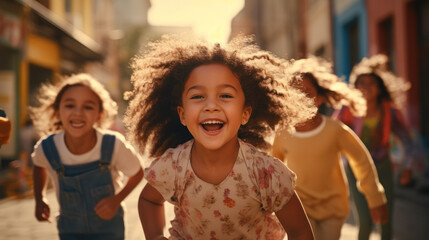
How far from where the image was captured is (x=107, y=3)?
3778 centimetres

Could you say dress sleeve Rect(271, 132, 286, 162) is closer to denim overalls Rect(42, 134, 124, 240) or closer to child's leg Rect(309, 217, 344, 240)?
child's leg Rect(309, 217, 344, 240)

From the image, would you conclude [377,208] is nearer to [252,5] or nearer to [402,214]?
[402,214]

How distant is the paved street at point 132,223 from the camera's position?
607 cm

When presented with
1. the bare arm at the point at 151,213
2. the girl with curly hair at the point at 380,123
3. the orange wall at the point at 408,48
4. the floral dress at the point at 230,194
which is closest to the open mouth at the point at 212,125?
the floral dress at the point at 230,194

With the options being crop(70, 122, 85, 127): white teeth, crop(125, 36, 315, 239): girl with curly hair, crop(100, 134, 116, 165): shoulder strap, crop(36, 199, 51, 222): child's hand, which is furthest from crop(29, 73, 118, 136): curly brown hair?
crop(125, 36, 315, 239): girl with curly hair

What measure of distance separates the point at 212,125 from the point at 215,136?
7 centimetres

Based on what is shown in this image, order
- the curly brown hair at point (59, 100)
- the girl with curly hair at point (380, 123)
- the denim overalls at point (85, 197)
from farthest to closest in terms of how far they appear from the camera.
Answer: the girl with curly hair at point (380, 123) → the curly brown hair at point (59, 100) → the denim overalls at point (85, 197)

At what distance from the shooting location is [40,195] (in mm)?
3867

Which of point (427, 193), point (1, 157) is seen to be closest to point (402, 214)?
point (427, 193)

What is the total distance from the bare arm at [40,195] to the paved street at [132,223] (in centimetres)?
213

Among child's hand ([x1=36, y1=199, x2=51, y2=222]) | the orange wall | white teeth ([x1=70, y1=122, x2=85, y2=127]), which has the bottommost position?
child's hand ([x1=36, y1=199, x2=51, y2=222])

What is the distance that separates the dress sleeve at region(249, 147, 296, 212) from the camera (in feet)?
8.21

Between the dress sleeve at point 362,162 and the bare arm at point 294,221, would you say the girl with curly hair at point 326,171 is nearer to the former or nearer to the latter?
the dress sleeve at point 362,162

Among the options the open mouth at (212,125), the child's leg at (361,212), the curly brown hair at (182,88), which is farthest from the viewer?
the child's leg at (361,212)
